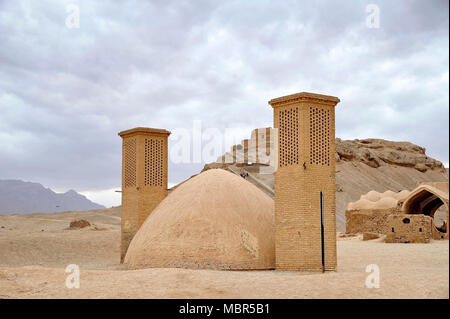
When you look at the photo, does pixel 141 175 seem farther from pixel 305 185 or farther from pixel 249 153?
pixel 249 153

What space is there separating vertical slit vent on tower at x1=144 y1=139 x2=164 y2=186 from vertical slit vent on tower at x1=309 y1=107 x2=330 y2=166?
19.6 ft

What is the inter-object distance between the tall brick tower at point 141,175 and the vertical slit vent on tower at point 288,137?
5.18 metres

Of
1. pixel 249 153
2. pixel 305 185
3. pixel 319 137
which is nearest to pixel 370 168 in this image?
pixel 249 153

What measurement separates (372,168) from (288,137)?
50.1 m

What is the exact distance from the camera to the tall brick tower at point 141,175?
16.1 meters

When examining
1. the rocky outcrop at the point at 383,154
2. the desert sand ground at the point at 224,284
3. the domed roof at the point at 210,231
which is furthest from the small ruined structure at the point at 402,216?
the rocky outcrop at the point at 383,154

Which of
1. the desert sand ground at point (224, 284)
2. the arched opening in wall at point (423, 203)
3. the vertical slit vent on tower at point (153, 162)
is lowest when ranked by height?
the desert sand ground at point (224, 284)

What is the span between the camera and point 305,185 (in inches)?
473

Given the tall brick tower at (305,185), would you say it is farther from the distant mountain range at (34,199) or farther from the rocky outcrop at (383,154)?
the distant mountain range at (34,199)

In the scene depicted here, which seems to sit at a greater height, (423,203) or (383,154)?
(383,154)

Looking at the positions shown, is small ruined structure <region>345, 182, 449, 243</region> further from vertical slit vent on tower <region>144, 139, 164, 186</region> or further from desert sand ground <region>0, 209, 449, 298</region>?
vertical slit vent on tower <region>144, 139, 164, 186</region>
